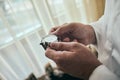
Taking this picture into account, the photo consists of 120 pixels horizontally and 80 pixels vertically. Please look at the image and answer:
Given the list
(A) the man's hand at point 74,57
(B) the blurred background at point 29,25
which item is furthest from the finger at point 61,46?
(B) the blurred background at point 29,25

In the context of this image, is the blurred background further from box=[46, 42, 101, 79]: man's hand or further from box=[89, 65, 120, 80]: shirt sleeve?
box=[89, 65, 120, 80]: shirt sleeve

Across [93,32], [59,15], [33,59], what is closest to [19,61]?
[33,59]

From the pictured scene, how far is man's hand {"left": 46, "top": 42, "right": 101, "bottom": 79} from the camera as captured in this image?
0.62 metres

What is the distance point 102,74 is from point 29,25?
2.19 feet

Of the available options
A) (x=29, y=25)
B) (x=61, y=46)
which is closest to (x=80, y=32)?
(x=61, y=46)


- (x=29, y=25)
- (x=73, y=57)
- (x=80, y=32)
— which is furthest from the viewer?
(x=29, y=25)

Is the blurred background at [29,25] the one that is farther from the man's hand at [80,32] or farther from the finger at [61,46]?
the finger at [61,46]

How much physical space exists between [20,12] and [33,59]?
0.38 meters

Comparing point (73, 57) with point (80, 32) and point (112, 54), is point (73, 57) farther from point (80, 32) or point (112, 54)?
point (80, 32)

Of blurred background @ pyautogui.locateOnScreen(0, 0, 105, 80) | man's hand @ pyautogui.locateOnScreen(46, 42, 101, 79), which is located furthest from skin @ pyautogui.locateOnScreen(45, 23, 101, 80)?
blurred background @ pyautogui.locateOnScreen(0, 0, 105, 80)

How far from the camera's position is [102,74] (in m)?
0.63

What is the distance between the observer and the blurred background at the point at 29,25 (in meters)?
1.04

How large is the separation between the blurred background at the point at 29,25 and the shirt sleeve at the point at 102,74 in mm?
621

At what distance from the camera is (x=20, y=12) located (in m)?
1.07
